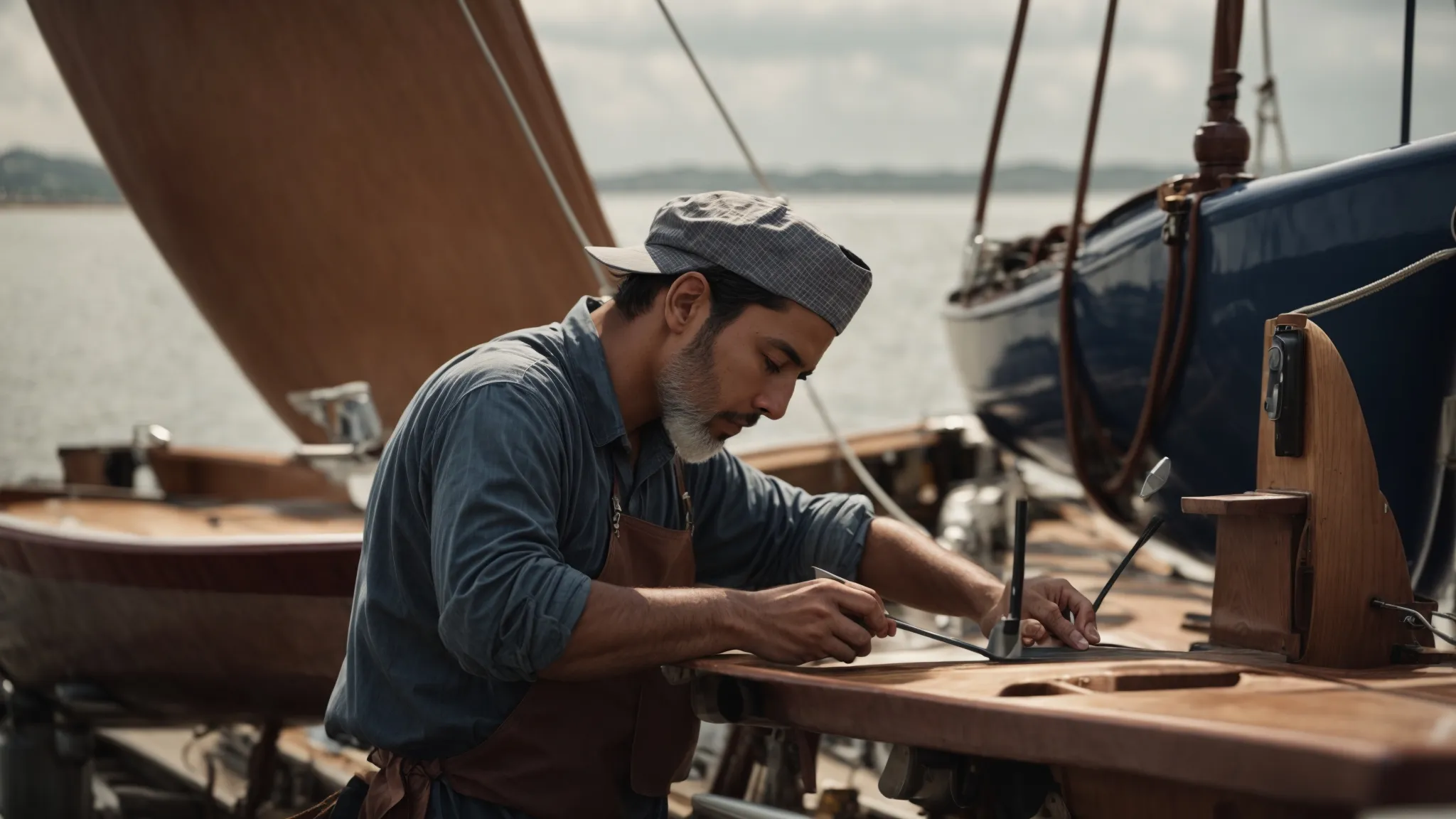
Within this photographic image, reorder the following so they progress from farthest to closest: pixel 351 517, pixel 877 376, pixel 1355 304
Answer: pixel 877 376, pixel 351 517, pixel 1355 304

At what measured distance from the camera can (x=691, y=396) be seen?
6.49ft

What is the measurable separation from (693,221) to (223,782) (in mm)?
3464

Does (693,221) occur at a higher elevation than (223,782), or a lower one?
higher

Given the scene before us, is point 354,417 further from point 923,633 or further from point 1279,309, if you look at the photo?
point 923,633

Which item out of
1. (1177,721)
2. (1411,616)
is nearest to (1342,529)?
(1411,616)

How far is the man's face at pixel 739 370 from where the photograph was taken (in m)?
1.95

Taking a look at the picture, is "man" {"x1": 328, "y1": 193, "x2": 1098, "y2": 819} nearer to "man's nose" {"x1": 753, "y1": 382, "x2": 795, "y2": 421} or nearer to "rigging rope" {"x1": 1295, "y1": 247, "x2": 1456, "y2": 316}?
"man's nose" {"x1": 753, "y1": 382, "x2": 795, "y2": 421}

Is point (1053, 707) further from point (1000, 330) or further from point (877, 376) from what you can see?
point (877, 376)

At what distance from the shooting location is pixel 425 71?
4.49m

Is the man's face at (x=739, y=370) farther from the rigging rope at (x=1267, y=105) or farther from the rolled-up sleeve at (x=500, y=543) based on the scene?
the rigging rope at (x=1267, y=105)

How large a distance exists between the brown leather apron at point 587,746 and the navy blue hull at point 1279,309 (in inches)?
55.4

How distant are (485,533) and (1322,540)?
3.40 ft

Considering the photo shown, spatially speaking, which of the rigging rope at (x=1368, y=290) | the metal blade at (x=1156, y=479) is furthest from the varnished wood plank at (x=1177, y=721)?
the rigging rope at (x=1368, y=290)

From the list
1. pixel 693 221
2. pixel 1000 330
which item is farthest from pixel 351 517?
pixel 693 221
